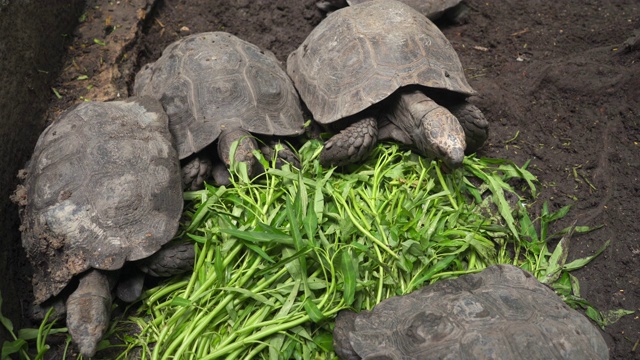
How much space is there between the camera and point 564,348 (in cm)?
231

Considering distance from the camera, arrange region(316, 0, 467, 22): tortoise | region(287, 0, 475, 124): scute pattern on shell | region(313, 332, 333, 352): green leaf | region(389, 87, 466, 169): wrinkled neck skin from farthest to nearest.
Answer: region(316, 0, 467, 22): tortoise
region(287, 0, 475, 124): scute pattern on shell
region(389, 87, 466, 169): wrinkled neck skin
region(313, 332, 333, 352): green leaf

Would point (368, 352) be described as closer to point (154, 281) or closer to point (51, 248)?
point (154, 281)

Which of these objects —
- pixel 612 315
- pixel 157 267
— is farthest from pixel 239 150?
pixel 612 315

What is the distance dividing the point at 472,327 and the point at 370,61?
187cm

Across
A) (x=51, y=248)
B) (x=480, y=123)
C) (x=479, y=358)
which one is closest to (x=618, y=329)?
(x=479, y=358)

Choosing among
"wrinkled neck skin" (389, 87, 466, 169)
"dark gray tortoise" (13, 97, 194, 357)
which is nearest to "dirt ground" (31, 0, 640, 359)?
"wrinkled neck skin" (389, 87, 466, 169)

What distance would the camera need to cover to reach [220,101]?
348 centimetres

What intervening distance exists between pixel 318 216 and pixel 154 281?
1.03m

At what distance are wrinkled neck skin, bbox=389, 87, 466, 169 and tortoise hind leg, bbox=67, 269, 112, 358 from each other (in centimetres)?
201

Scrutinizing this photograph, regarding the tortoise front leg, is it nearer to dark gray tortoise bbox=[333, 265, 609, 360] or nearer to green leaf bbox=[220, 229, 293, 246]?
green leaf bbox=[220, 229, 293, 246]

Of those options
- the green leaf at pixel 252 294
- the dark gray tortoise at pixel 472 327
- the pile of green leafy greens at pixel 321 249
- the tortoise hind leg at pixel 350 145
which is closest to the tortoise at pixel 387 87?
the tortoise hind leg at pixel 350 145

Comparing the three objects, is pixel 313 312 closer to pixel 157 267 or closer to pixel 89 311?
pixel 157 267

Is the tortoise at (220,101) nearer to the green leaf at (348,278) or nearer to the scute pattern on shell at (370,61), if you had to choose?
the scute pattern on shell at (370,61)

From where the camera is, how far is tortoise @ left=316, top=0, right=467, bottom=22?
4.55 meters
